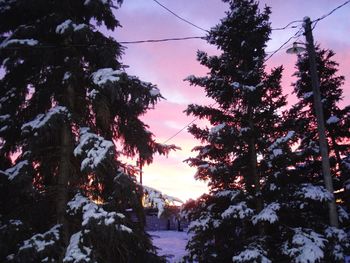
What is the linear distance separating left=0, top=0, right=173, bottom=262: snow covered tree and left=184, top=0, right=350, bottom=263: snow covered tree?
3.92m

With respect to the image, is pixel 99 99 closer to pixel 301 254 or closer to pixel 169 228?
pixel 301 254

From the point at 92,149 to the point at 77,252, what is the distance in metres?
1.73

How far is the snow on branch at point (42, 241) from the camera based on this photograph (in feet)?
18.9

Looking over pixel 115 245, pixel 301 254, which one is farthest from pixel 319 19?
pixel 115 245

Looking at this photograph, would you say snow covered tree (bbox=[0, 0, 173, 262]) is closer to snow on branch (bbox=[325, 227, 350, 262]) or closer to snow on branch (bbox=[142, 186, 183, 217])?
snow on branch (bbox=[142, 186, 183, 217])

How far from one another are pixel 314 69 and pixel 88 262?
25.0ft

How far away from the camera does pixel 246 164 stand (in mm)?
11805

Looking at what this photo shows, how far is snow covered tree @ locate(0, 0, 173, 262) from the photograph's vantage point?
20.2 ft

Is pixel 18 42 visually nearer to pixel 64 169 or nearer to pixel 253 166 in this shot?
pixel 64 169

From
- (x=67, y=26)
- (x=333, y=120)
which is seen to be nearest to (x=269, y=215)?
(x=67, y=26)

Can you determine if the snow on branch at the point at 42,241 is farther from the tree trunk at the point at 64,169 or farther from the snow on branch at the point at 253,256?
the snow on branch at the point at 253,256

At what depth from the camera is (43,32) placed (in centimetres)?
766

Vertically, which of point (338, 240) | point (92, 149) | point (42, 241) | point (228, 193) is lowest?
point (338, 240)

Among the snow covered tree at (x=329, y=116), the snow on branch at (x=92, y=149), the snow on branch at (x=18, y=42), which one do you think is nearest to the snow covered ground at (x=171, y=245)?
the snow covered tree at (x=329, y=116)
